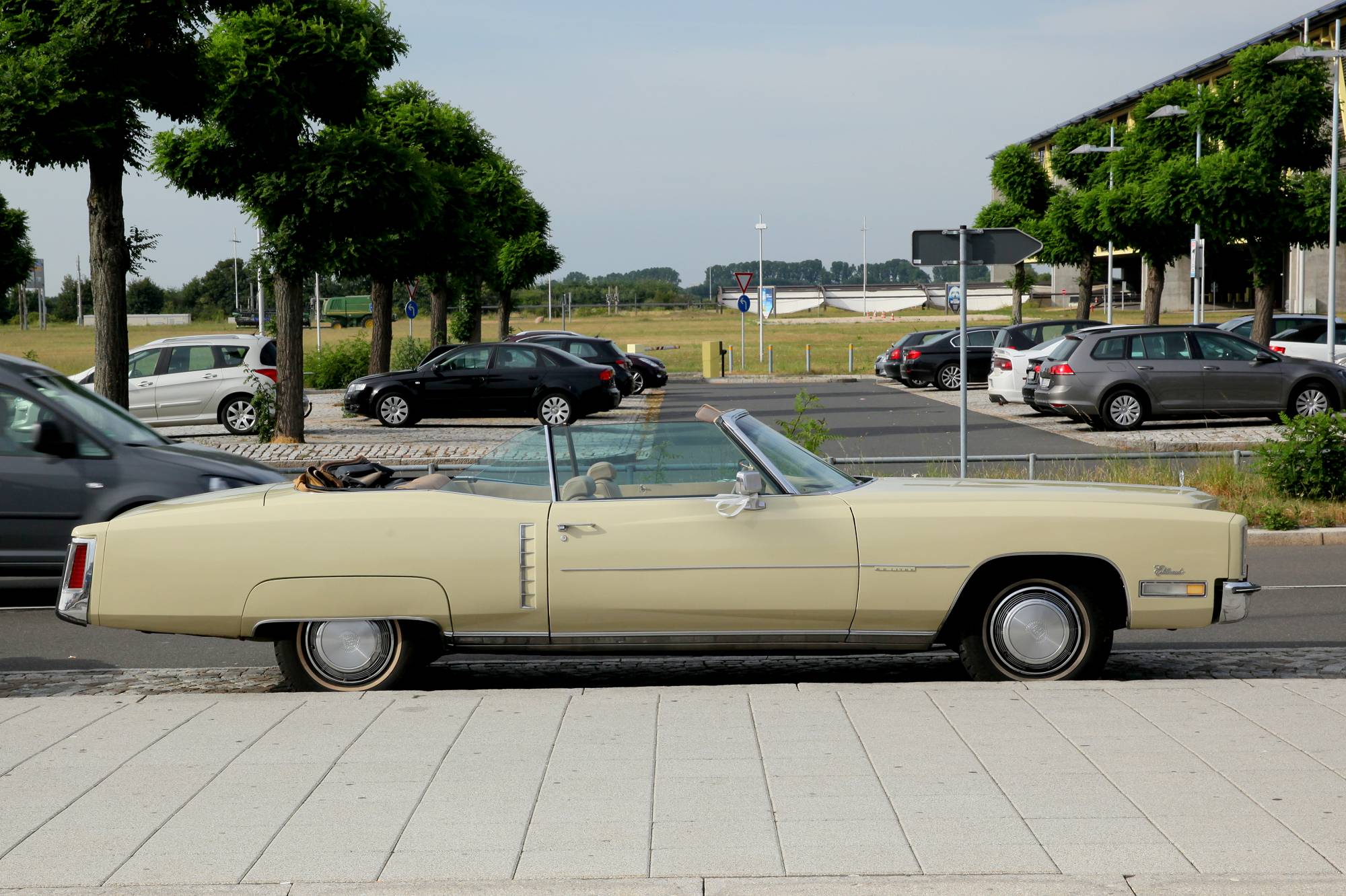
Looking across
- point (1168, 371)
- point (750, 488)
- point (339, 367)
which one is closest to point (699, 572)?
point (750, 488)

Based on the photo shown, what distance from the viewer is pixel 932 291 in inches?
5517

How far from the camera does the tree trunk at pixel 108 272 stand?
62.1ft

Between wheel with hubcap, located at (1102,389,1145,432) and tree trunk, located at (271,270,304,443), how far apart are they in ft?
41.4

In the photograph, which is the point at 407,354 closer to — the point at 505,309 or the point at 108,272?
→ the point at 505,309

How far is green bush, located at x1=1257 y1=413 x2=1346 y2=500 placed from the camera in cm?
1305

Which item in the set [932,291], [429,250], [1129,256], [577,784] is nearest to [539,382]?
[429,250]

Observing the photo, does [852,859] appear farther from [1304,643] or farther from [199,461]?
[199,461]

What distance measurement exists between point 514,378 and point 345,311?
10766cm

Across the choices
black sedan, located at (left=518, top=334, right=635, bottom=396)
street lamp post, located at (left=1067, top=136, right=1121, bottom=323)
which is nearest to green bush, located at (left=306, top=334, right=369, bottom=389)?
black sedan, located at (left=518, top=334, right=635, bottom=396)

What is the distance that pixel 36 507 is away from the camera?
381 inches

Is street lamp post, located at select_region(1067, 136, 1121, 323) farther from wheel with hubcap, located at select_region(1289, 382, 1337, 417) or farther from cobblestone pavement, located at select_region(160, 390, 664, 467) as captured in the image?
cobblestone pavement, located at select_region(160, 390, 664, 467)

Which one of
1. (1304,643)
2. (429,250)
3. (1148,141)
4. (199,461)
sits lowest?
(1304,643)

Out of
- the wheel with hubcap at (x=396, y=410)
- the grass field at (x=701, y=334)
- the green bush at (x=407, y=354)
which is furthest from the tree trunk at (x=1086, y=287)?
the wheel with hubcap at (x=396, y=410)

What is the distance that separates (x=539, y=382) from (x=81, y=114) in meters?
9.97
